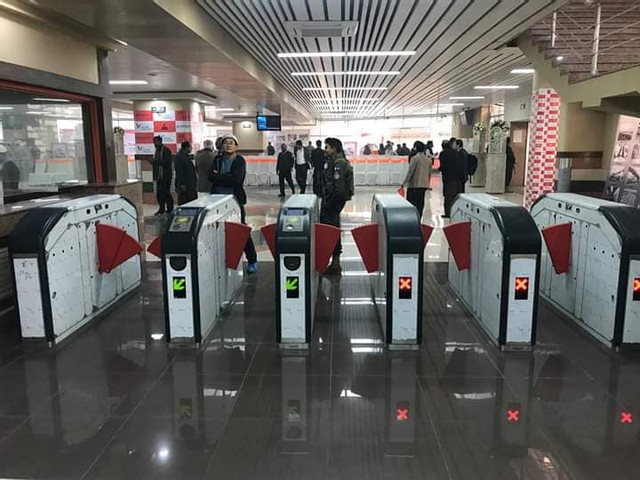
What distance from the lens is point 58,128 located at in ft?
20.0

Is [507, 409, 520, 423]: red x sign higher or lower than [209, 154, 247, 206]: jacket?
lower

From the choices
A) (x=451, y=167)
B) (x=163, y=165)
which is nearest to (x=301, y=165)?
(x=163, y=165)

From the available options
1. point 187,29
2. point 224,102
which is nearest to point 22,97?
point 187,29

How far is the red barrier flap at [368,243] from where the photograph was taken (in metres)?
4.46

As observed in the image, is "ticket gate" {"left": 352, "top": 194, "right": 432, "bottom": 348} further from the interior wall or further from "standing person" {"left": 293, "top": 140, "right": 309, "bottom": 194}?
"standing person" {"left": 293, "top": 140, "right": 309, "bottom": 194}

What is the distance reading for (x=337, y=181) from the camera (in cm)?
562

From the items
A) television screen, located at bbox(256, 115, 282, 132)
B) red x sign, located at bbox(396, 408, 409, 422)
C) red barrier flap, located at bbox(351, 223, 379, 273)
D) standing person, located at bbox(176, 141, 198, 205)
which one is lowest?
red x sign, located at bbox(396, 408, 409, 422)

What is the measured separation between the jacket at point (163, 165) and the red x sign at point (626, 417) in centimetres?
846

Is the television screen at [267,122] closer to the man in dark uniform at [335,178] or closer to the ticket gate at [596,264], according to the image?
the man in dark uniform at [335,178]

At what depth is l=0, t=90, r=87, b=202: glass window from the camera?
5246 millimetres

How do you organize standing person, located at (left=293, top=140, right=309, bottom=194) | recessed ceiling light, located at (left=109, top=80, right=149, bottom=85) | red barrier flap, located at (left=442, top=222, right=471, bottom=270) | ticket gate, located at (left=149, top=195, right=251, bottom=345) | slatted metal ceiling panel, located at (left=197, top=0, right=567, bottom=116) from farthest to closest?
1. standing person, located at (left=293, top=140, right=309, bottom=194)
2. recessed ceiling light, located at (left=109, top=80, right=149, bottom=85)
3. slatted metal ceiling panel, located at (left=197, top=0, right=567, bottom=116)
4. red barrier flap, located at (left=442, top=222, right=471, bottom=270)
5. ticket gate, located at (left=149, top=195, right=251, bottom=345)

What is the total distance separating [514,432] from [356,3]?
4.99m

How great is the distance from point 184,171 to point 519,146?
39.6 feet

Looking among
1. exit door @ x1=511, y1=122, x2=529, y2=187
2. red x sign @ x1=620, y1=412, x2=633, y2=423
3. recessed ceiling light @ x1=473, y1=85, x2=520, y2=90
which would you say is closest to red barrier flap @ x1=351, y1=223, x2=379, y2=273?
red x sign @ x1=620, y1=412, x2=633, y2=423
